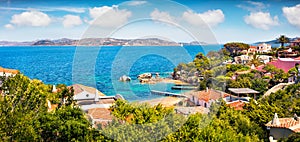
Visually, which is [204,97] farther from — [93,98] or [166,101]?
[93,98]

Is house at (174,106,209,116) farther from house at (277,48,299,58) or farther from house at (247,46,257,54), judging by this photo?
house at (247,46,257,54)

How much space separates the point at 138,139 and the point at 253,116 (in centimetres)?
451

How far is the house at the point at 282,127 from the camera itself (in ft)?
21.5

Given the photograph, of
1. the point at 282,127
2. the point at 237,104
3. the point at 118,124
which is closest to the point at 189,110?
the point at 118,124

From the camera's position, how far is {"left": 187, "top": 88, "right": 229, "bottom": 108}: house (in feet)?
16.0

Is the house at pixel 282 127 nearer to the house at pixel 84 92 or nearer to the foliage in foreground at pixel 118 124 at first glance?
the foliage in foreground at pixel 118 124

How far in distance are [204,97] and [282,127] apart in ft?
8.89

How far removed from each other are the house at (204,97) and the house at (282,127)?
2071mm

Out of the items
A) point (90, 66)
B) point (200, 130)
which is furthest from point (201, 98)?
point (90, 66)

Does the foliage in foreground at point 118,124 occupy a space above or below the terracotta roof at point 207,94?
below

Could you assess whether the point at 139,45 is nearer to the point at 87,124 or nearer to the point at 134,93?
the point at 134,93

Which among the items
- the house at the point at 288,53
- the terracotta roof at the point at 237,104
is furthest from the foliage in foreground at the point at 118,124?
the house at the point at 288,53

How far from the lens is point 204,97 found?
4.88 metres

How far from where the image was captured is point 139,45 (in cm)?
360
